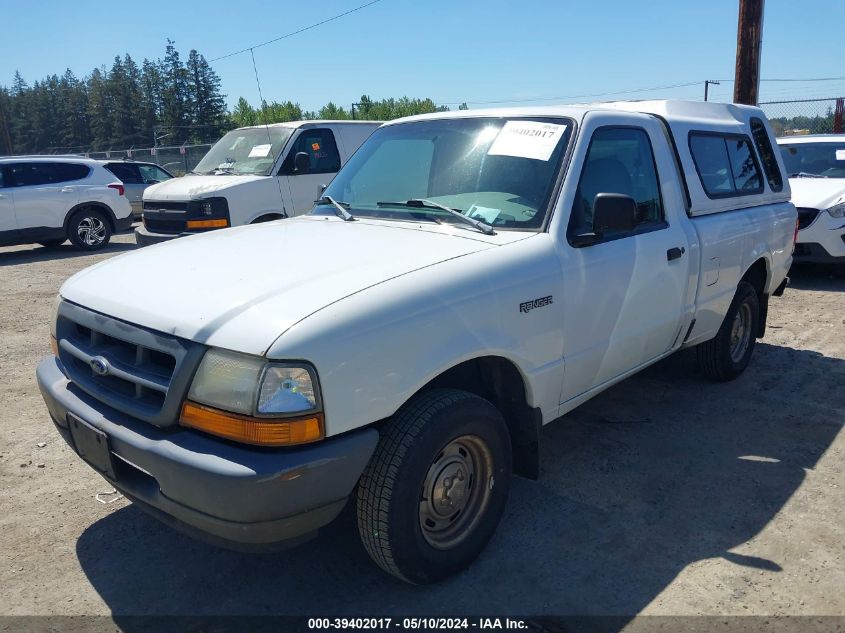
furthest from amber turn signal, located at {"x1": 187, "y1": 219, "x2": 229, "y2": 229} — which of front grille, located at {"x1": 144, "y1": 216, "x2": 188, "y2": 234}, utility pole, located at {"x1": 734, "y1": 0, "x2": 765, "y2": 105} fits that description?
utility pole, located at {"x1": 734, "y1": 0, "x2": 765, "y2": 105}

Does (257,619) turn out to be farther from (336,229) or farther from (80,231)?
(80,231)

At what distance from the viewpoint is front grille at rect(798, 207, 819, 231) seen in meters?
8.49

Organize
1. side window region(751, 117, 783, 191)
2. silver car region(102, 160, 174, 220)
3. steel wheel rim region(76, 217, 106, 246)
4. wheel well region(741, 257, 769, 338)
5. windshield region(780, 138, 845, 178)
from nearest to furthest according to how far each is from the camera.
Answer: wheel well region(741, 257, 769, 338) < side window region(751, 117, 783, 191) < windshield region(780, 138, 845, 178) < steel wheel rim region(76, 217, 106, 246) < silver car region(102, 160, 174, 220)

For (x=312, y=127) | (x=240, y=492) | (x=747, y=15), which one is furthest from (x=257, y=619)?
(x=747, y=15)

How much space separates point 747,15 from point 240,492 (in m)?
11.3

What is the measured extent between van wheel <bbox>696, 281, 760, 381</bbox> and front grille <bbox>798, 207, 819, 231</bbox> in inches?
149

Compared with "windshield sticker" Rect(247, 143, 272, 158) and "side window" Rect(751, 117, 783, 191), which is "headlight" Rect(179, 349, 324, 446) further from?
"windshield sticker" Rect(247, 143, 272, 158)

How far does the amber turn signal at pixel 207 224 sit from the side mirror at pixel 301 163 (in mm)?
1119

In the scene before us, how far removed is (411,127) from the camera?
427cm

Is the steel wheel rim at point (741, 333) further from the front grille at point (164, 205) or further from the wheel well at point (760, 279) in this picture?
the front grille at point (164, 205)

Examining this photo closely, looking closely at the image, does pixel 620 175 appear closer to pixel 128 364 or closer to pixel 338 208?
pixel 338 208

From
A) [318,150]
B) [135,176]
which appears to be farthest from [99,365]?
[135,176]

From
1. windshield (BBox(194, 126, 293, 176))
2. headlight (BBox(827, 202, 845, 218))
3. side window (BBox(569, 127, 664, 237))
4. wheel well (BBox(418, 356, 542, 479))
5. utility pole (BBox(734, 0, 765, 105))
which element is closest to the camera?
wheel well (BBox(418, 356, 542, 479))

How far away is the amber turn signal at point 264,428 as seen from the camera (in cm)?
232
